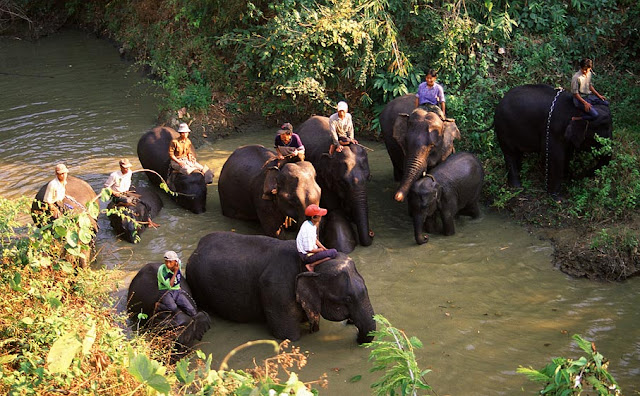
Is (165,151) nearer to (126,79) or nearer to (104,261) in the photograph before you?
(104,261)

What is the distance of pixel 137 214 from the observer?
1048 centimetres

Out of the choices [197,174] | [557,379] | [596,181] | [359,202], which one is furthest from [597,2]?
[557,379]

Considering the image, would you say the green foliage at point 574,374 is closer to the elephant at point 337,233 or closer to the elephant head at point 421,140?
the elephant at point 337,233

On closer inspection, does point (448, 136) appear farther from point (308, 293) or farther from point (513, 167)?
point (308, 293)

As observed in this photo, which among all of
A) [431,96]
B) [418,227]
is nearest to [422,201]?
[418,227]

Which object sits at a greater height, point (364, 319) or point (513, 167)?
point (513, 167)

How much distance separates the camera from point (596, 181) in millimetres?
10156

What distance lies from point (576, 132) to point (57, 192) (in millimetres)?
7612

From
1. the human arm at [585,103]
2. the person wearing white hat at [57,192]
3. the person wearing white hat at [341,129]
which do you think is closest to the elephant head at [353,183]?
the person wearing white hat at [341,129]

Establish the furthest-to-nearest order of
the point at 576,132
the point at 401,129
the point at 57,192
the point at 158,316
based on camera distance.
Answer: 1. the point at 401,129
2. the point at 576,132
3. the point at 57,192
4. the point at 158,316

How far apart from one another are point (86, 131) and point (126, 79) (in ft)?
13.6

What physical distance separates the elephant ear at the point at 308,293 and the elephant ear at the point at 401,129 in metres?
3.82

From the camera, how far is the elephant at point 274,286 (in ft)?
24.3

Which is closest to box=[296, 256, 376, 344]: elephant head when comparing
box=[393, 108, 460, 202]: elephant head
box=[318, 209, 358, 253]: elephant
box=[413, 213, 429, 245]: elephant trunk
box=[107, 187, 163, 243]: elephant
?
box=[318, 209, 358, 253]: elephant
